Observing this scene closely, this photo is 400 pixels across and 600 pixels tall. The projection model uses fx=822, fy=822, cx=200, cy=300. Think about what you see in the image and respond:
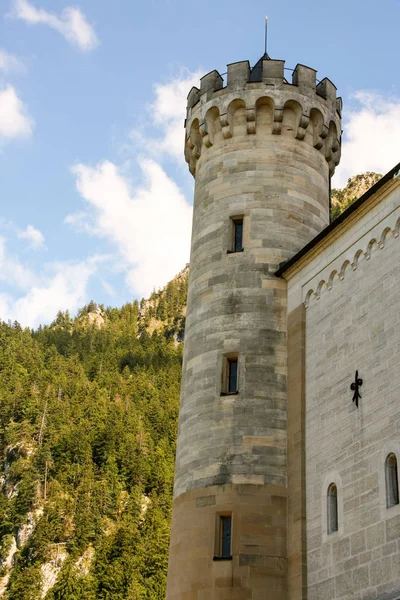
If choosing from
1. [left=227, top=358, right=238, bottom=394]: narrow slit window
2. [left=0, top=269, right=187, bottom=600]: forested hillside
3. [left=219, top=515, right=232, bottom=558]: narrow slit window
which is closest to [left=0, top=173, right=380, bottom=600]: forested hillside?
[left=0, top=269, right=187, bottom=600]: forested hillside

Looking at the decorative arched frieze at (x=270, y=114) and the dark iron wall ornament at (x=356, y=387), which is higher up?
the decorative arched frieze at (x=270, y=114)

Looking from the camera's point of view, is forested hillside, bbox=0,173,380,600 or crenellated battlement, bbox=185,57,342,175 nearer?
crenellated battlement, bbox=185,57,342,175

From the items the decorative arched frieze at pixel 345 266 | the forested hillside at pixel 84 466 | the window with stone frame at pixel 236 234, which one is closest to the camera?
the decorative arched frieze at pixel 345 266

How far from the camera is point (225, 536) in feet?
51.8

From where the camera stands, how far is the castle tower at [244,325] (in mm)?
15500

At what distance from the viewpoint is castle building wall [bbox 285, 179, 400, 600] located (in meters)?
12.9

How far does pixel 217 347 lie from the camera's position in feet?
58.0

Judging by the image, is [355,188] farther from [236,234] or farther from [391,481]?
[391,481]

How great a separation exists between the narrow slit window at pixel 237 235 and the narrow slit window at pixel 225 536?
20.3ft

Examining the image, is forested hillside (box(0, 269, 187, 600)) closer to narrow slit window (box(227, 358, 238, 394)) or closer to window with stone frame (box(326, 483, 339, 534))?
narrow slit window (box(227, 358, 238, 394))

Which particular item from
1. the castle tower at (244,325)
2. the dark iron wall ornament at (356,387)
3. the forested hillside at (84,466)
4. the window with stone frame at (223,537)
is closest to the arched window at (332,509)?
the castle tower at (244,325)

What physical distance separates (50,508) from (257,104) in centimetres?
7967

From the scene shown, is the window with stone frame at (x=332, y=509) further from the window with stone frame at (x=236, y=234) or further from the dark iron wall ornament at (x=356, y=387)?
the window with stone frame at (x=236, y=234)

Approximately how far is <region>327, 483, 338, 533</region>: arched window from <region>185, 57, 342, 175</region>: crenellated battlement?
31.0 feet
